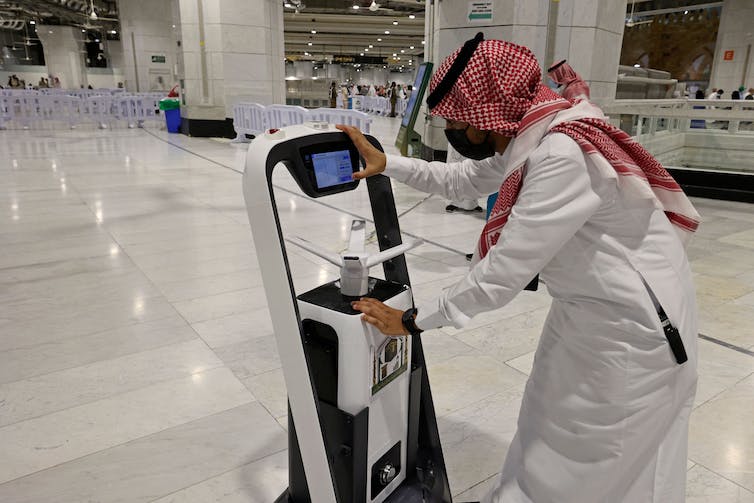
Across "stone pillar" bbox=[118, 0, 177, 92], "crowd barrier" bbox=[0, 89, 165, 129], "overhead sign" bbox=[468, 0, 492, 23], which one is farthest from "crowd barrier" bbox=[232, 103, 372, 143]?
"stone pillar" bbox=[118, 0, 177, 92]

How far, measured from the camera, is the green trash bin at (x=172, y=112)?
13.9 metres

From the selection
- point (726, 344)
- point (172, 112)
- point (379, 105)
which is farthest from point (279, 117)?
point (379, 105)

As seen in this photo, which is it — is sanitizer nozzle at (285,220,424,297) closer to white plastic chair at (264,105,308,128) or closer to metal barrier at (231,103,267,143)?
white plastic chair at (264,105,308,128)

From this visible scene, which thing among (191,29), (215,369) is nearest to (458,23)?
(215,369)

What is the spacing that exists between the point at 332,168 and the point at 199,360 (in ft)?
5.49

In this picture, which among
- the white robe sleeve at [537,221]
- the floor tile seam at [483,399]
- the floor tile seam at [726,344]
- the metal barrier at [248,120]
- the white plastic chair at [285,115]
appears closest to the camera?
the white robe sleeve at [537,221]

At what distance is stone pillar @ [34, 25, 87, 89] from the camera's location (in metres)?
30.3

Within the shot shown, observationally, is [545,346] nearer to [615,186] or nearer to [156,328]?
[615,186]

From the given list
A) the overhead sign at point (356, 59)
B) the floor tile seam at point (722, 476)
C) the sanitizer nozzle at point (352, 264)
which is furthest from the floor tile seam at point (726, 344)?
the overhead sign at point (356, 59)

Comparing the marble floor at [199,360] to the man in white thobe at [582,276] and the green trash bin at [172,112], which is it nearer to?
the man in white thobe at [582,276]

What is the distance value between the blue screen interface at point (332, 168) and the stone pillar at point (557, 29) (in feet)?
17.6

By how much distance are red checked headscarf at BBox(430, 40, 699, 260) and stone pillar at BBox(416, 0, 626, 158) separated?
5.33m

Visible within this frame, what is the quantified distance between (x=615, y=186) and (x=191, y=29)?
1311 cm

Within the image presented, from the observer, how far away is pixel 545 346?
4.65 feet
